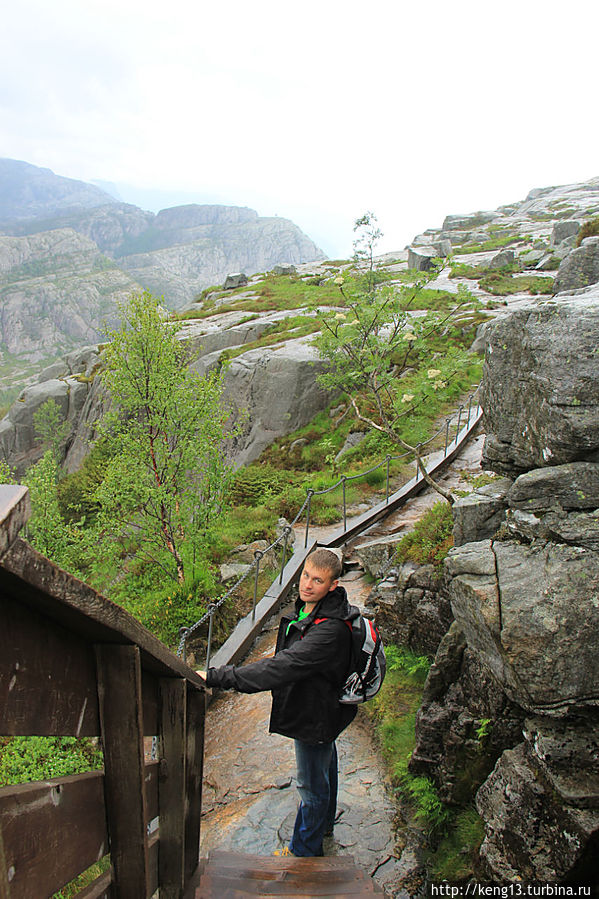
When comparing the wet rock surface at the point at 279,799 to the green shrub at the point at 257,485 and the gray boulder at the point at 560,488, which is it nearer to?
the gray boulder at the point at 560,488

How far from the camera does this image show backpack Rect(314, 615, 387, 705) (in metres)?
3.83

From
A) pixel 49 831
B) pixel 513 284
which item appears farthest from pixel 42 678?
pixel 513 284

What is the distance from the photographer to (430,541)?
306 inches

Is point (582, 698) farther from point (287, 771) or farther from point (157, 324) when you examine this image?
point (157, 324)

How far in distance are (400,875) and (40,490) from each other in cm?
1274

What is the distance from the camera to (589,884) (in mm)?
3738

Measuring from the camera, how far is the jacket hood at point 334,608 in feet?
12.3

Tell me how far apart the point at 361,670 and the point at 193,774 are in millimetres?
1427

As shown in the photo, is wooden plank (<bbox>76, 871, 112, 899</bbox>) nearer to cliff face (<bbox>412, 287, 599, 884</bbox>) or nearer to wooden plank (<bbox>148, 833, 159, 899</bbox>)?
wooden plank (<bbox>148, 833, 159, 899</bbox>)

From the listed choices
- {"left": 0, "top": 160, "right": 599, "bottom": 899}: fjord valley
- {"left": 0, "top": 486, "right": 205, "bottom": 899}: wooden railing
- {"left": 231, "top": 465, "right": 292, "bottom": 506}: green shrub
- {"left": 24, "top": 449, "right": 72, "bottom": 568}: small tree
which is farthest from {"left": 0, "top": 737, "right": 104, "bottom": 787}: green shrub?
{"left": 231, "top": 465, "right": 292, "bottom": 506}: green shrub

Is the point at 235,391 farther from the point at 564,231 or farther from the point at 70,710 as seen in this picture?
the point at 564,231

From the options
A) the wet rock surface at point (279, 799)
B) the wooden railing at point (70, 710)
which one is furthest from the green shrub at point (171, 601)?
the wooden railing at point (70, 710)

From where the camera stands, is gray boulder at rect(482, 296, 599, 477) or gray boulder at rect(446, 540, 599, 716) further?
gray boulder at rect(482, 296, 599, 477)

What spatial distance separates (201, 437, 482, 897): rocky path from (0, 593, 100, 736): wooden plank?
4393mm
